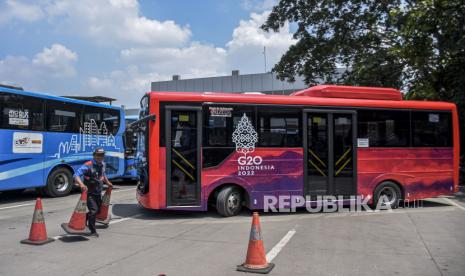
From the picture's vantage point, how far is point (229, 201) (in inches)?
410

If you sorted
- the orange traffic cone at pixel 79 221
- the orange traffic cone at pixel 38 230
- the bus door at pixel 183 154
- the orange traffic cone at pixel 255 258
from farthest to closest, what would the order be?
the bus door at pixel 183 154 → the orange traffic cone at pixel 79 221 → the orange traffic cone at pixel 38 230 → the orange traffic cone at pixel 255 258

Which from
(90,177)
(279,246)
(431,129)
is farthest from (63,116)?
(431,129)

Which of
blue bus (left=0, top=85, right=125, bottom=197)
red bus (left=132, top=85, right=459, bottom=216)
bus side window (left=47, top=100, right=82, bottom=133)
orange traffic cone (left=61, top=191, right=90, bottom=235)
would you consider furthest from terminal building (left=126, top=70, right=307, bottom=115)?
orange traffic cone (left=61, top=191, right=90, bottom=235)

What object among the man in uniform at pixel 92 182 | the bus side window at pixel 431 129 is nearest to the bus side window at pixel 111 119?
the man in uniform at pixel 92 182

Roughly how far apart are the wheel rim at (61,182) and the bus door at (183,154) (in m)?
6.15

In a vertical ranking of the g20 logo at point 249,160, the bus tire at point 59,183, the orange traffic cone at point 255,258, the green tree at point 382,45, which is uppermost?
the green tree at point 382,45

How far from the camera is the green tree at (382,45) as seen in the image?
16.3 metres

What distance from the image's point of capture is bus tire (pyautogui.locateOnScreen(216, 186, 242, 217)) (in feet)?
33.7

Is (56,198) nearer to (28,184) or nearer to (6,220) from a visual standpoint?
(28,184)

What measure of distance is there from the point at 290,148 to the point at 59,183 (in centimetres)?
812

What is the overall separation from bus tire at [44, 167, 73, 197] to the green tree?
13.3 metres

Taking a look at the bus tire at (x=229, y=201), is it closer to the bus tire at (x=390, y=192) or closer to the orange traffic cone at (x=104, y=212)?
the orange traffic cone at (x=104, y=212)

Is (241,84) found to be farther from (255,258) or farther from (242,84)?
(255,258)

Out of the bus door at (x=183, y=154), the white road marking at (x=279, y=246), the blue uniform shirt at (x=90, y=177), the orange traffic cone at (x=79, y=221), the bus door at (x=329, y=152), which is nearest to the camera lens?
the white road marking at (x=279, y=246)
